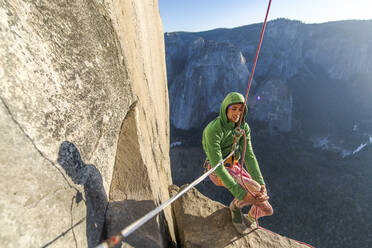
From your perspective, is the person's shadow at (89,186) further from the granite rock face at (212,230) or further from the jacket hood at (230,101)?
the jacket hood at (230,101)

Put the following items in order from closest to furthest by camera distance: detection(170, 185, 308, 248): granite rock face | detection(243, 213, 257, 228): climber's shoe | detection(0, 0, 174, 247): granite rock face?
detection(0, 0, 174, 247): granite rock face, detection(170, 185, 308, 248): granite rock face, detection(243, 213, 257, 228): climber's shoe

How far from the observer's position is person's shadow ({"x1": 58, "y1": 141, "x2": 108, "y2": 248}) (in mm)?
1624

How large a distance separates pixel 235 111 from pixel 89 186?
2172mm

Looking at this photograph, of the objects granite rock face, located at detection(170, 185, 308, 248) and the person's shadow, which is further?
granite rock face, located at detection(170, 185, 308, 248)

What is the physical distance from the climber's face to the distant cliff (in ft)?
140

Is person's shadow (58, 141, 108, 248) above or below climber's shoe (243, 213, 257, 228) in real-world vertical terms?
above

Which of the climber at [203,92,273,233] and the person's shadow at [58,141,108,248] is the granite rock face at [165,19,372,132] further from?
the person's shadow at [58,141,108,248]

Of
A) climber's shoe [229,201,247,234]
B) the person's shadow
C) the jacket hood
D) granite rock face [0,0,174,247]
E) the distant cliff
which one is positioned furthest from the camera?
the distant cliff

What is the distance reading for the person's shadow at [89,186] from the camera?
1.62 metres

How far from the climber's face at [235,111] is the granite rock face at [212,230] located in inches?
82.6

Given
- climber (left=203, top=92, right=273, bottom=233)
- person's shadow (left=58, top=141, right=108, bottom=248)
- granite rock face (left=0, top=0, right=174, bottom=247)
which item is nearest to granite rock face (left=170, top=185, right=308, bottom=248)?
climber (left=203, top=92, right=273, bottom=233)

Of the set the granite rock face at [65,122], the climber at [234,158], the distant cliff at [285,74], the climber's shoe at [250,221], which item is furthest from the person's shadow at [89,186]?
the distant cliff at [285,74]

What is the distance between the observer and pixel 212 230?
11.0ft

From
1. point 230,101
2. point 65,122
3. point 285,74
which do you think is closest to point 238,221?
point 230,101
